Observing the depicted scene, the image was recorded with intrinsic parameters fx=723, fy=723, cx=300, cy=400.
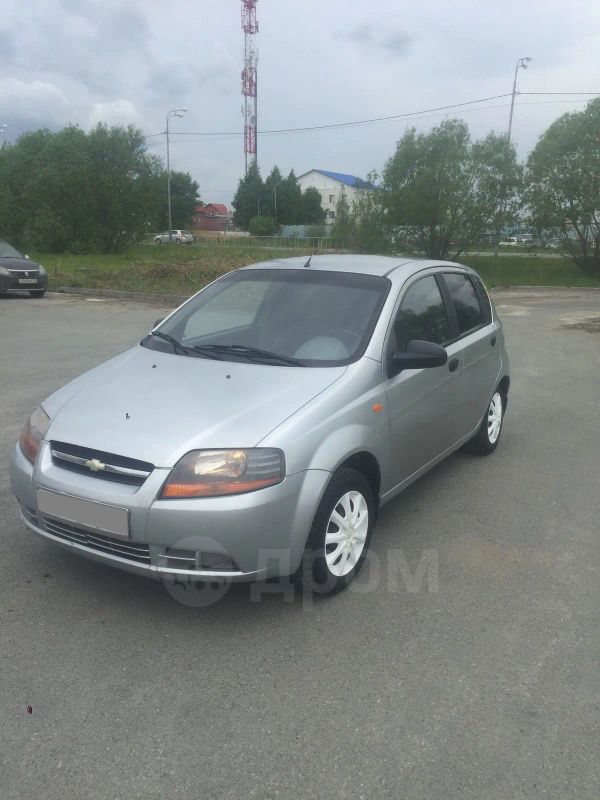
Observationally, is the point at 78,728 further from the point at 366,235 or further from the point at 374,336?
the point at 366,235

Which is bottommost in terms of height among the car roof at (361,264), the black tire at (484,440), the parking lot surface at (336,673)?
the parking lot surface at (336,673)

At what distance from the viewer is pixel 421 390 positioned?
14.1ft

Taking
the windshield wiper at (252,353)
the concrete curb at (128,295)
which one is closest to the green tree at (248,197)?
the concrete curb at (128,295)

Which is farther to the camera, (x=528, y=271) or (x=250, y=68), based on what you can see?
(x=250, y=68)

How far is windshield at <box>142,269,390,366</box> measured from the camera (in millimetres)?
4023

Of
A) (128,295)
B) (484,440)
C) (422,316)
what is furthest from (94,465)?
(128,295)

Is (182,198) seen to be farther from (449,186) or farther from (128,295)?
(128,295)

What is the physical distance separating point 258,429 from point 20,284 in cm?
1727

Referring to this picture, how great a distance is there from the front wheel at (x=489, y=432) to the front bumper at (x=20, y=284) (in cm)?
1573

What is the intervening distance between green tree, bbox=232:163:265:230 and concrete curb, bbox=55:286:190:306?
64632 millimetres

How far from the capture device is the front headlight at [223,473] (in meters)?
3.06

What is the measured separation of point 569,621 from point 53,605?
244cm

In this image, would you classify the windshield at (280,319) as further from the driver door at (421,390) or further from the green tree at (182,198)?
the green tree at (182,198)

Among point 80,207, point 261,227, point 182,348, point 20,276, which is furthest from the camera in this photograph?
point 261,227
